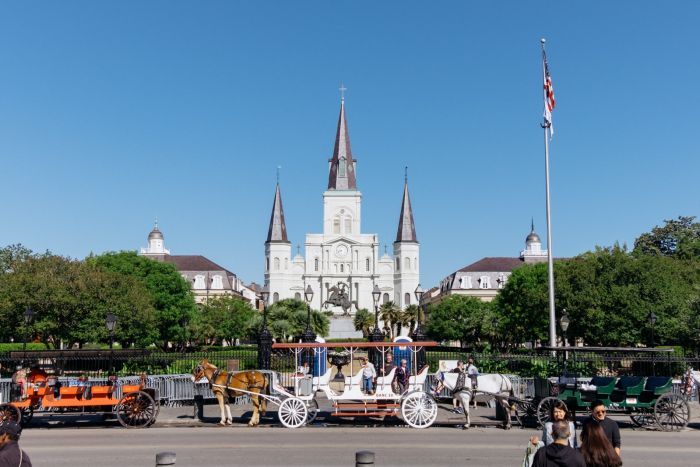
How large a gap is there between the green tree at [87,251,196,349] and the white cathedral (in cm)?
4788

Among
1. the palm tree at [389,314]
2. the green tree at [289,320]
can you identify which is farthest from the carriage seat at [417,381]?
the palm tree at [389,314]

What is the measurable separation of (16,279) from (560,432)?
4482cm

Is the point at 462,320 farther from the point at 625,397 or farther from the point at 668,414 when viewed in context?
the point at 625,397

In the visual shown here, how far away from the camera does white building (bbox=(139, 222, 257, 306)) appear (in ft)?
399

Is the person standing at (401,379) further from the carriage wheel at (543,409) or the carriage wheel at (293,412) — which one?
the carriage wheel at (543,409)

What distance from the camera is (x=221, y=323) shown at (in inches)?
3027

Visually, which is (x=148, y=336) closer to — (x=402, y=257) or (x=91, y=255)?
(x=91, y=255)

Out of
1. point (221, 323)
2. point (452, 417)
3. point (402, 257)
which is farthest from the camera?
point (402, 257)

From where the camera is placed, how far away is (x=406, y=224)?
117000 millimetres

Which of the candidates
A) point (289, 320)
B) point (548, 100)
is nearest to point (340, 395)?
point (548, 100)

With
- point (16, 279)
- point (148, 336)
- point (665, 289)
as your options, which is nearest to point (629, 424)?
point (665, 289)

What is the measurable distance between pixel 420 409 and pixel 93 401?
26.4 feet

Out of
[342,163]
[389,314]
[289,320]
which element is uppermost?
[342,163]

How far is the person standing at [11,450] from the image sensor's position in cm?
676
